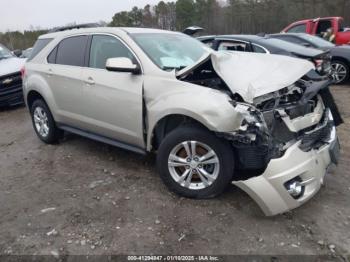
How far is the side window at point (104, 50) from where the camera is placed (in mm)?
4090

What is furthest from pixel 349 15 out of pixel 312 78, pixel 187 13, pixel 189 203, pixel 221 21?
pixel 189 203

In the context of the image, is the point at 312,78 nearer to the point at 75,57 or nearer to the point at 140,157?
the point at 140,157

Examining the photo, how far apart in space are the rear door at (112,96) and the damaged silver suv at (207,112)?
0.04 feet

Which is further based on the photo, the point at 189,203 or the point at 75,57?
the point at 75,57

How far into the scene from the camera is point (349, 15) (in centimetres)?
2338

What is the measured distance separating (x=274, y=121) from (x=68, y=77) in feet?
9.26

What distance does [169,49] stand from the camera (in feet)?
13.8

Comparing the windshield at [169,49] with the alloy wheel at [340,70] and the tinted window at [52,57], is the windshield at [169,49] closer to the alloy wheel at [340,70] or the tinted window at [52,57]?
the tinted window at [52,57]

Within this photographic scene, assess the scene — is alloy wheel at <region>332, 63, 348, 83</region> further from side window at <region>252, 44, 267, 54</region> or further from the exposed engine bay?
the exposed engine bay

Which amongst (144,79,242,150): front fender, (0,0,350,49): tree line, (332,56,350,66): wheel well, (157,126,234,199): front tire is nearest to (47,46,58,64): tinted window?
(144,79,242,150): front fender

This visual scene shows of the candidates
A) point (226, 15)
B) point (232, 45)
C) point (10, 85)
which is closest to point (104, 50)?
point (232, 45)

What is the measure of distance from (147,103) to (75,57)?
5.20 feet

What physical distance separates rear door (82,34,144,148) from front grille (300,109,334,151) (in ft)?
Answer: 5.53

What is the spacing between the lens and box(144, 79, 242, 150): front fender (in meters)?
3.05
